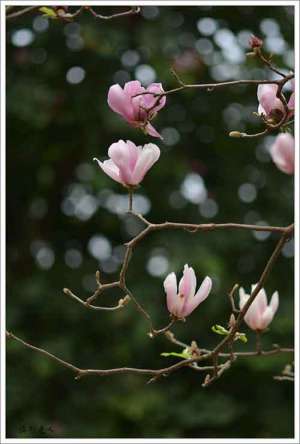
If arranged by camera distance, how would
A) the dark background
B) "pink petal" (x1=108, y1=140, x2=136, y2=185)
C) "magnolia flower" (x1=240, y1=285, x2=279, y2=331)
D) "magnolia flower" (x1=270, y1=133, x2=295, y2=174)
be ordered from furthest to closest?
the dark background → "magnolia flower" (x1=240, y1=285, x2=279, y2=331) → "pink petal" (x1=108, y1=140, x2=136, y2=185) → "magnolia flower" (x1=270, y1=133, x2=295, y2=174)

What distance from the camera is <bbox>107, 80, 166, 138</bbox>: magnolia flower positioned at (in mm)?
710

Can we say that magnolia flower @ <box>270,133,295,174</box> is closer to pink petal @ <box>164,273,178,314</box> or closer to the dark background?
pink petal @ <box>164,273,178,314</box>

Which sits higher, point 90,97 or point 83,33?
point 83,33

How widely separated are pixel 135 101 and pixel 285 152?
15 cm

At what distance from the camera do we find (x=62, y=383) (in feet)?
7.68

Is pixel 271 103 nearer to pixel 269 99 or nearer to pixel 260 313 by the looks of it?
pixel 269 99

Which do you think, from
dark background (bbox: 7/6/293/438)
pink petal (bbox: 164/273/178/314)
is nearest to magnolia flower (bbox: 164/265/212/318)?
pink petal (bbox: 164/273/178/314)

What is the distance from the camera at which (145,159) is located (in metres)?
0.72

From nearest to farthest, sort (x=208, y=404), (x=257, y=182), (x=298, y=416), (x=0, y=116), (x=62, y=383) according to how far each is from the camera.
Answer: (x=298, y=416) < (x=0, y=116) < (x=208, y=404) < (x=62, y=383) < (x=257, y=182)

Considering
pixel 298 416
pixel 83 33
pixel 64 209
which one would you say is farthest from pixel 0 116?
pixel 64 209

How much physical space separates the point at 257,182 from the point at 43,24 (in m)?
0.72

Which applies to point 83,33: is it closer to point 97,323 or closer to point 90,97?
point 90,97

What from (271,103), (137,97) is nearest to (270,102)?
(271,103)

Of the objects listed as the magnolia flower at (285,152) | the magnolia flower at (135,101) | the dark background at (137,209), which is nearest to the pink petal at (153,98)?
the magnolia flower at (135,101)
